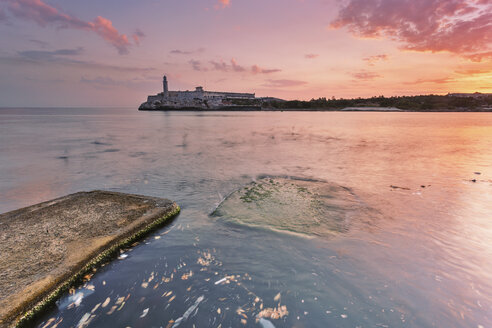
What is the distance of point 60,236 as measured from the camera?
405 cm

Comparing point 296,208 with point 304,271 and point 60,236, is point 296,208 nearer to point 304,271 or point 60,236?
point 304,271

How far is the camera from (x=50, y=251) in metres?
3.62

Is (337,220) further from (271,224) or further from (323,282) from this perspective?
(323,282)

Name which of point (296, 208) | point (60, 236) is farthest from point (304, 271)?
point (60, 236)

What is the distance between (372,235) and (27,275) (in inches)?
230

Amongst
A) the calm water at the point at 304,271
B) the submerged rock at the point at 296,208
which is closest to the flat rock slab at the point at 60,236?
the calm water at the point at 304,271

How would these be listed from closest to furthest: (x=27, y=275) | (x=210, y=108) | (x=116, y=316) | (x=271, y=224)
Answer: (x=116, y=316) → (x=27, y=275) → (x=271, y=224) → (x=210, y=108)

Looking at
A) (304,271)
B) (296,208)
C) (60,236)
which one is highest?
(60,236)

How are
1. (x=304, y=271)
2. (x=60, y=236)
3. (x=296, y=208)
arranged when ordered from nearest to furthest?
(x=304, y=271)
(x=60, y=236)
(x=296, y=208)

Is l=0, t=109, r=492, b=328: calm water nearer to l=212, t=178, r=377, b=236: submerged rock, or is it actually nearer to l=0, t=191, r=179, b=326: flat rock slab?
l=212, t=178, r=377, b=236: submerged rock

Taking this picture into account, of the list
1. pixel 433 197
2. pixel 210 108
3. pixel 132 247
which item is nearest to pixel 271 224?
pixel 132 247

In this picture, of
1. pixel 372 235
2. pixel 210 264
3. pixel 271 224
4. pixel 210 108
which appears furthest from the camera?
pixel 210 108

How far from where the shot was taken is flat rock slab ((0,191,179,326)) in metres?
2.91

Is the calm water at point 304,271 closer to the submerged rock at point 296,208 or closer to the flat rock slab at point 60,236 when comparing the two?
the submerged rock at point 296,208
